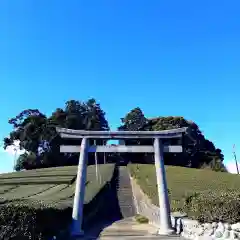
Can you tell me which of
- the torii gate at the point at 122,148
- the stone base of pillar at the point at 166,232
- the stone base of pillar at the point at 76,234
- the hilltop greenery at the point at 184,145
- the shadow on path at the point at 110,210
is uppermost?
the hilltop greenery at the point at 184,145

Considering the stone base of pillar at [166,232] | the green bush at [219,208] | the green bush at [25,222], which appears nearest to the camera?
the green bush at [25,222]

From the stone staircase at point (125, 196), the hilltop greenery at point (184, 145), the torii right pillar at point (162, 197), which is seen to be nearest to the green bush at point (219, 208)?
the torii right pillar at point (162, 197)

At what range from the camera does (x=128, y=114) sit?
79.1 metres

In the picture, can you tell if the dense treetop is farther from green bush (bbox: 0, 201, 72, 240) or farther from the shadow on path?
green bush (bbox: 0, 201, 72, 240)

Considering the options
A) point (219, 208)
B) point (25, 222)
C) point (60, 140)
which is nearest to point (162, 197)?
point (219, 208)

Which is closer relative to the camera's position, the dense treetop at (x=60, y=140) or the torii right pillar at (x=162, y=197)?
the torii right pillar at (x=162, y=197)

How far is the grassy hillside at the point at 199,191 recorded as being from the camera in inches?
594

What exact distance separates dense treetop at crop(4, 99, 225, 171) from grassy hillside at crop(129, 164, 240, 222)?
18273mm

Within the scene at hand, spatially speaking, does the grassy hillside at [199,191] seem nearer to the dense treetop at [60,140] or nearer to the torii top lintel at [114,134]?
the torii top lintel at [114,134]

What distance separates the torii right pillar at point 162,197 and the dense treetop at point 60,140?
45145 mm

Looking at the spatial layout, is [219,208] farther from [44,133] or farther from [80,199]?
[44,133]

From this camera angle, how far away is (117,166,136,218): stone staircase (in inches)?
1412

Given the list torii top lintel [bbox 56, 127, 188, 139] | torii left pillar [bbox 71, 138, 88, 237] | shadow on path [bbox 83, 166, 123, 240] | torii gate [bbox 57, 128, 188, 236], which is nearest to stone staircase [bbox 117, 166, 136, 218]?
shadow on path [bbox 83, 166, 123, 240]

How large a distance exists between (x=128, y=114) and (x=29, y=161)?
2393 centimetres
